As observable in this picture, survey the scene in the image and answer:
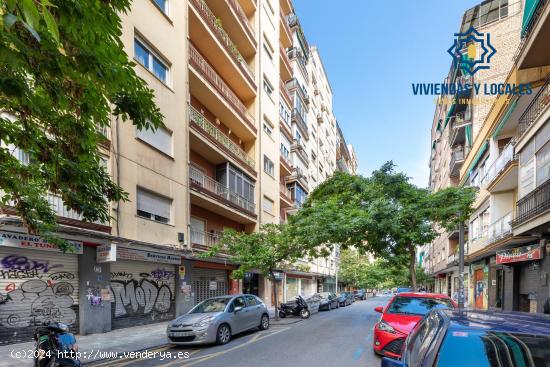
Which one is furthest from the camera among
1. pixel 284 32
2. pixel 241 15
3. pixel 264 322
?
pixel 284 32

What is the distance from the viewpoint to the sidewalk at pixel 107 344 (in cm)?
797

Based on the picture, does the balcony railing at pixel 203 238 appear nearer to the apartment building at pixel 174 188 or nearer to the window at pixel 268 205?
the apartment building at pixel 174 188

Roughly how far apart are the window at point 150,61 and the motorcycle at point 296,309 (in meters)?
12.8

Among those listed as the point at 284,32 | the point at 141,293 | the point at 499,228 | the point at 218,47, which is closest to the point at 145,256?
the point at 141,293

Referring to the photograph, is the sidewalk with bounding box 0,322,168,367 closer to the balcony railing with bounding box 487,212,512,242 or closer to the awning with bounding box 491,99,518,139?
the balcony railing with bounding box 487,212,512,242

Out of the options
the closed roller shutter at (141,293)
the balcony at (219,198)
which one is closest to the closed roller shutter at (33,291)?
the closed roller shutter at (141,293)

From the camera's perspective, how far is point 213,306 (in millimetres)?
11047

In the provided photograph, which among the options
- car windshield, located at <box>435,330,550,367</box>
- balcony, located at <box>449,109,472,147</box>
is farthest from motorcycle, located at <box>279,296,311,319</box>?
balcony, located at <box>449,109,472,147</box>

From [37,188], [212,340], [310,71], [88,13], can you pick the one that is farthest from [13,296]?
[310,71]

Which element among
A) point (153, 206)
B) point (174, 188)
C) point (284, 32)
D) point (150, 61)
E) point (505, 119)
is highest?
point (284, 32)

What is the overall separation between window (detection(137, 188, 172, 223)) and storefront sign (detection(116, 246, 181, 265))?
1446 millimetres

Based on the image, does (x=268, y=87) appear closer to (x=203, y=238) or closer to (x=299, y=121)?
(x=299, y=121)

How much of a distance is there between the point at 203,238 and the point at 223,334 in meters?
9.53

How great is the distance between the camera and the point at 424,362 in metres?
2.55
